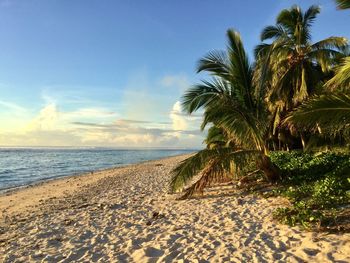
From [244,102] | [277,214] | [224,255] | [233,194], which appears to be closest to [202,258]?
[224,255]

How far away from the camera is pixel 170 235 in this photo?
246 inches

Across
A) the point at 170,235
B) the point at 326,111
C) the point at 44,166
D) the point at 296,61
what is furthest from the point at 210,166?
the point at 44,166

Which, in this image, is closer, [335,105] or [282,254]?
[282,254]

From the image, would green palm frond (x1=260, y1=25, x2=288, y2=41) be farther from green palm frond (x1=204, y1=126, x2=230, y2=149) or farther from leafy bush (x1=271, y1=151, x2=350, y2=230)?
leafy bush (x1=271, y1=151, x2=350, y2=230)

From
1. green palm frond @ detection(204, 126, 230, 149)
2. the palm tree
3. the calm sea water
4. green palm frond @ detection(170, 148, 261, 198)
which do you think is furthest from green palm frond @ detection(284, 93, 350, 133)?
the calm sea water

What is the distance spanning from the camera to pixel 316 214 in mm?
6215

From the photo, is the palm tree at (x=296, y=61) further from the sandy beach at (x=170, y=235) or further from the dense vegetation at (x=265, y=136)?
the sandy beach at (x=170, y=235)

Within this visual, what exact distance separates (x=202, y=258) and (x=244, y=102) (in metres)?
5.66

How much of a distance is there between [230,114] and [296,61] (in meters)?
8.41

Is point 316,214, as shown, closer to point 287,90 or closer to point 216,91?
point 216,91

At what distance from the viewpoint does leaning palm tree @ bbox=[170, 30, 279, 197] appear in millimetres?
8992

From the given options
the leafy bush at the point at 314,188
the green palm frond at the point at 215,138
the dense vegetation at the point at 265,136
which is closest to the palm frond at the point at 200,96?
the dense vegetation at the point at 265,136

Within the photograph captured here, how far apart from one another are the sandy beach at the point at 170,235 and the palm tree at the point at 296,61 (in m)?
7.79

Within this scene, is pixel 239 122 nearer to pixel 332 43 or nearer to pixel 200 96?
pixel 200 96
